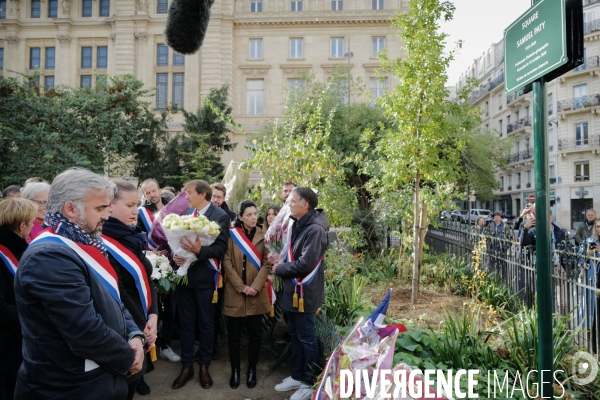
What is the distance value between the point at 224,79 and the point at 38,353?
35.3m

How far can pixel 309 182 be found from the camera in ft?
24.5

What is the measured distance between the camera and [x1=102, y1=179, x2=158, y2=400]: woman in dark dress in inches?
125

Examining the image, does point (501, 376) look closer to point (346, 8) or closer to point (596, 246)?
point (596, 246)

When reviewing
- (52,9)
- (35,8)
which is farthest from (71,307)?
(35,8)

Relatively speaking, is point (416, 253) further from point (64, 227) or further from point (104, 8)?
point (104, 8)

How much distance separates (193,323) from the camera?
4695 mm

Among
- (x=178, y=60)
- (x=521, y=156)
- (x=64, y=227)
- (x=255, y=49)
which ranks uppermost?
(x=255, y=49)

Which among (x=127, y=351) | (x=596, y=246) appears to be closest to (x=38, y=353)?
(x=127, y=351)

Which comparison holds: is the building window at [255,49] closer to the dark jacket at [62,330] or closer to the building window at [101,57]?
the building window at [101,57]

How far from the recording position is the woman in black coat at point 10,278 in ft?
10.1


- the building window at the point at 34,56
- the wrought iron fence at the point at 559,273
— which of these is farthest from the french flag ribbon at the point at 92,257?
the building window at the point at 34,56

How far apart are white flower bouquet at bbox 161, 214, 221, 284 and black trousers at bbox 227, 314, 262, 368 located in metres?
0.74

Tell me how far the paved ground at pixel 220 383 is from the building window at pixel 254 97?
109 ft

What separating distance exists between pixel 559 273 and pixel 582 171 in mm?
41700
